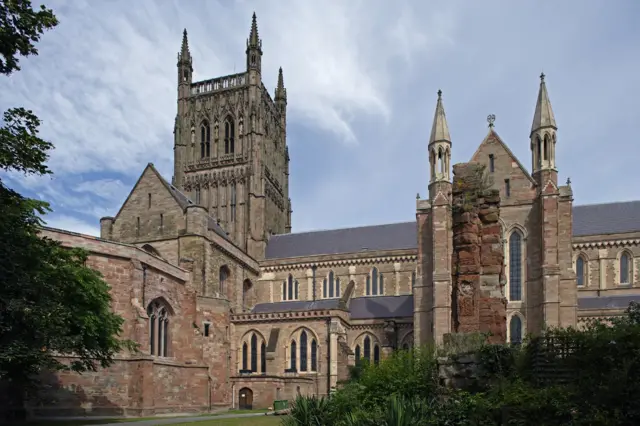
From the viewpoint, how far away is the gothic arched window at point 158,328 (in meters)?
37.0

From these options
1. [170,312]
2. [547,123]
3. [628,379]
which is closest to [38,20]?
[628,379]

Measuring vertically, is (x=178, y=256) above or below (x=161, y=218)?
below

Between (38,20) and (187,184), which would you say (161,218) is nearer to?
(187,184)

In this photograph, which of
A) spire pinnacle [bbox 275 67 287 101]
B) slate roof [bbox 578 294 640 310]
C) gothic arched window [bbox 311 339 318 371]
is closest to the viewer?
slate roof [bbox 578 294 640 310]

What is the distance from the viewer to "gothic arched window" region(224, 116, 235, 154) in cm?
6694

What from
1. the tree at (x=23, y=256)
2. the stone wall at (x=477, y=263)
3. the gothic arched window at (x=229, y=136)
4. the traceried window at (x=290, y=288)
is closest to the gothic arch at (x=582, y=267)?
the traceried window at (x=290, y=288)

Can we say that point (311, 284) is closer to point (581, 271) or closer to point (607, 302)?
point (581, 271)

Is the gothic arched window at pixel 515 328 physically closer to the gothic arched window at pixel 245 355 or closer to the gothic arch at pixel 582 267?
the gothic arch at pixel 582 267

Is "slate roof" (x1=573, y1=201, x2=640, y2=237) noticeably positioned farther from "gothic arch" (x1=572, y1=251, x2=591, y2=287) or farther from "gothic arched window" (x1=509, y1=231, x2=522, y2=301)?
"gothic arched window" (x1=509, y1=231, x2=522, y2=301)

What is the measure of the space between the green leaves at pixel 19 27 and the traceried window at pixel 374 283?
40.3 meters

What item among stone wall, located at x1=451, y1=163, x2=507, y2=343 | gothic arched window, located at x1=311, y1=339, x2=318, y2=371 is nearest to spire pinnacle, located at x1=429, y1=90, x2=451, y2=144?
gothic arched window, located at x1=311, y1=339, x2=318, y2=371

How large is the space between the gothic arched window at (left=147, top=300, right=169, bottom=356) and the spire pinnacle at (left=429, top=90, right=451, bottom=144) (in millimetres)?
21219

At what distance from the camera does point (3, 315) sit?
17.7 metres

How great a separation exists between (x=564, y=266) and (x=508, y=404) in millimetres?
28559
